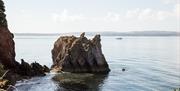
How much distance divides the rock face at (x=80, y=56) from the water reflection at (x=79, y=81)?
18.6ft

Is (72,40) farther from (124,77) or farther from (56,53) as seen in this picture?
(124,77)

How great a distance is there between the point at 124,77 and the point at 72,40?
1893cm

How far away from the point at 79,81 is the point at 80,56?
62.5 feet

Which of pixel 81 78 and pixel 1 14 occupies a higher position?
pixel 1 14

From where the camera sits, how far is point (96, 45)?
9469cm

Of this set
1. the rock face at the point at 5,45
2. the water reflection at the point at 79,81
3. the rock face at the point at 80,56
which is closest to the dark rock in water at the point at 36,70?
the water reflection at the point at 79,81

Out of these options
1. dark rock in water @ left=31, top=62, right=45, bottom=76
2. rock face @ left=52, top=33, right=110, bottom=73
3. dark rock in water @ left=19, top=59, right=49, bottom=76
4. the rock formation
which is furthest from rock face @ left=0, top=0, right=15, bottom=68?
rock face @ left=52, top=33, right=110, bottom=73

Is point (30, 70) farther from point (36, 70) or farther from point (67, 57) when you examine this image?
point (67, 57)

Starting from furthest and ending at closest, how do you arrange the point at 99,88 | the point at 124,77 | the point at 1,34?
the point at 124,77 < the point at 1,34 < the point at 99,88

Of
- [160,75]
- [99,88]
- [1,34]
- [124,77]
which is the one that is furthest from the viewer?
[160,75]

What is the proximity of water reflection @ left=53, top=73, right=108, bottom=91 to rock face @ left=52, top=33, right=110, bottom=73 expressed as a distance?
5.66 metres

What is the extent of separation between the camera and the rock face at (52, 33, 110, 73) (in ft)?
295

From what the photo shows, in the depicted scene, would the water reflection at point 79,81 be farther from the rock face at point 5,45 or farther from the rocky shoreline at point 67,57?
the rock face at point 5,45

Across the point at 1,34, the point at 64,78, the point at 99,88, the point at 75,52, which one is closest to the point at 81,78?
the point at 64,78
